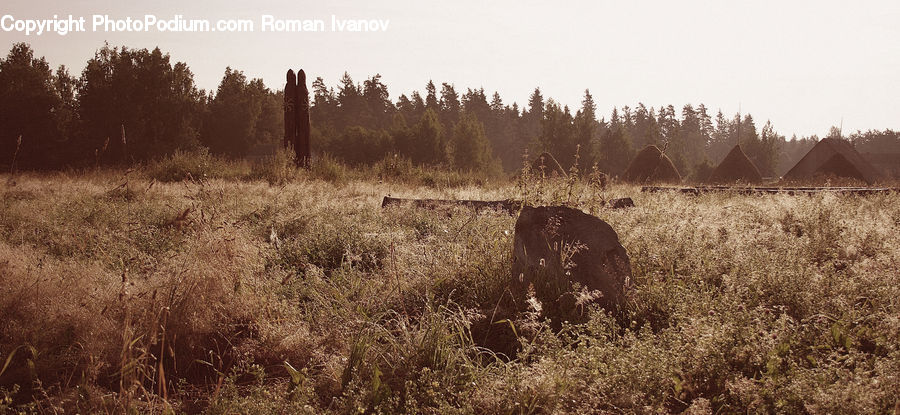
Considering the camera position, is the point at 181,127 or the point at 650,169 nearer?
the point at 650,169

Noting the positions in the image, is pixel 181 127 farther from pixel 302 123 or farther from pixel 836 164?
pixel 836 164

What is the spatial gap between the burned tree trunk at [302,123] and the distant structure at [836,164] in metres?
20.4

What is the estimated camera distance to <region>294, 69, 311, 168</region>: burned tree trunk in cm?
1349

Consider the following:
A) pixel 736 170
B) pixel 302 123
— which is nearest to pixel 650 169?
pixel 736 170

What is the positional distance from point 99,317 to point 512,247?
9.17 feet

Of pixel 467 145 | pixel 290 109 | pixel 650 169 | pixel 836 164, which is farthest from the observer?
pixel 467 145

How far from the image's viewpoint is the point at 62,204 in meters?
6.64

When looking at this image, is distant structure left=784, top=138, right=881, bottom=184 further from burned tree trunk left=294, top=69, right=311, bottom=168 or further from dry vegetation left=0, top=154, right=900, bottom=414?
dry vegetation left=0, top=154, right=900, bottom=414

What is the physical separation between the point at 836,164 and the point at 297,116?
2224cm

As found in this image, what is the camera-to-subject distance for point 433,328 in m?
2.83

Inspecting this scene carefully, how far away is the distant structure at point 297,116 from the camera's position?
44.3 feet

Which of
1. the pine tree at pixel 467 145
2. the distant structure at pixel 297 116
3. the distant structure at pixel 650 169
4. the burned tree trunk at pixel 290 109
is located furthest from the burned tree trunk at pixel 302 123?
the pine tree at pixel 467 145

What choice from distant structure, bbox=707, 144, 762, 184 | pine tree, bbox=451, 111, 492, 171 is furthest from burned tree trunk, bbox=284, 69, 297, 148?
pine tree, bbox=451, 111, 492, 171

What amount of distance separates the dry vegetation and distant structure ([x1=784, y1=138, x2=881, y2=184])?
2085 cm
